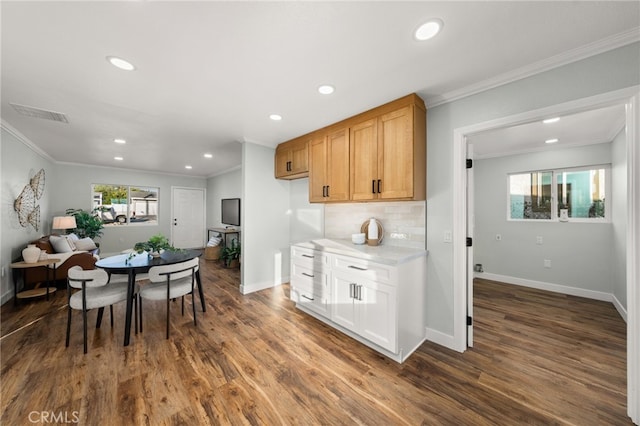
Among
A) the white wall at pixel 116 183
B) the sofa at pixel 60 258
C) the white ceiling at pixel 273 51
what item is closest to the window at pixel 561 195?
the white ceiling at pixel 273 51

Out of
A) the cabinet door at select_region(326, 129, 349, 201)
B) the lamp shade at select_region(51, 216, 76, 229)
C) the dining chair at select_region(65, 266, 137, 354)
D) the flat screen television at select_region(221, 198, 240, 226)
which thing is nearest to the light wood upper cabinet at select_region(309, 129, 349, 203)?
the cabinet door at select_region(326, 129, 349, 201)

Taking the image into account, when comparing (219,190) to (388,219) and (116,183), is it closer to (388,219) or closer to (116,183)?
(116,183)

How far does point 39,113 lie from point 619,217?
7454mm

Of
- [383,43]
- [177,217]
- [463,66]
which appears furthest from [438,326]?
[177,217]

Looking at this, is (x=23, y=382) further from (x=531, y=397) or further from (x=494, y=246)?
(x=494, y=246)

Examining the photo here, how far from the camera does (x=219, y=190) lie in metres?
7.70

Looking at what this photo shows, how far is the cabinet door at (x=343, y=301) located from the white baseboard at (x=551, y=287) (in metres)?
3.64

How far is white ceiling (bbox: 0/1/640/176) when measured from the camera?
1.38 m

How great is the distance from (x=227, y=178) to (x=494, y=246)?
274 inches

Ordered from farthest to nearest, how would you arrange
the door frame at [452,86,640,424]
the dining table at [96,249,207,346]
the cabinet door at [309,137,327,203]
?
the cabinet door at [309,137,327,203] < the dining table at [96,249,207,346] < the door frame at [452,86,640,424]

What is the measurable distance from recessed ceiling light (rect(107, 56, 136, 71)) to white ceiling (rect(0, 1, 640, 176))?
0.06 meters

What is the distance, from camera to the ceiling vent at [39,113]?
267 cm

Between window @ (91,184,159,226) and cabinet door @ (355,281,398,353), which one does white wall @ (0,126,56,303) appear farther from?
cabinet door @ (355,281,398,353)

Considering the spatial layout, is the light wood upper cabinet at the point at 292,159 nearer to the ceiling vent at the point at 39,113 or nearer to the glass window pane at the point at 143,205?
the ceiling vent at the point at 39,113
